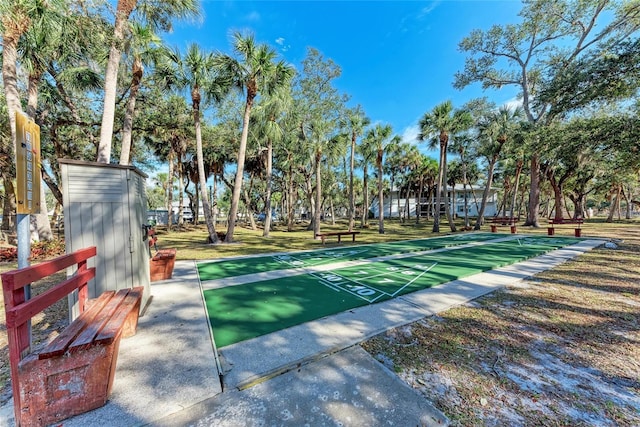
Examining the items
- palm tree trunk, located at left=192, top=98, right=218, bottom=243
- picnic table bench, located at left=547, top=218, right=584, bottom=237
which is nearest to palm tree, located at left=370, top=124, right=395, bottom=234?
picnic table bench, located at left=547, top=218, right=584, bottom=237

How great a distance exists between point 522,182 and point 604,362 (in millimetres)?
42703

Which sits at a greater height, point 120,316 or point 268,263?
point 120,316

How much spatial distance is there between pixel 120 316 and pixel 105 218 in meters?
1.58

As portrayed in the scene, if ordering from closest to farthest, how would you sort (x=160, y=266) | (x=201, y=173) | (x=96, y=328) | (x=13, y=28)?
1. (x=96, y=328)
2. (x=160, y=266)
3. (x=13, y=28)
4. (x=201, y=173)

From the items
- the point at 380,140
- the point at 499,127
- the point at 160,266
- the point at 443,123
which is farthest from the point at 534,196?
the point at 160,266

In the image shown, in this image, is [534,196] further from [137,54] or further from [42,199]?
[42,199]

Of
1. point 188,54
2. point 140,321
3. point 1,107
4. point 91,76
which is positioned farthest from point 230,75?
point 140,321

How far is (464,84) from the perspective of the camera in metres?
20.4

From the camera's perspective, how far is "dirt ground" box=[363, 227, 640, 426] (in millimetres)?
1946

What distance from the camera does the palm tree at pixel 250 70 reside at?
11.2 m

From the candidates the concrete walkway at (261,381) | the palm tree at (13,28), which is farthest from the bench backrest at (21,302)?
the palm tree at (13,28)

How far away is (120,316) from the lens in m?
2.42

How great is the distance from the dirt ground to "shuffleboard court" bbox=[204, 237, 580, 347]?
117 centimetres

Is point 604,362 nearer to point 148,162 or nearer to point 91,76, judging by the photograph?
point 91,76
